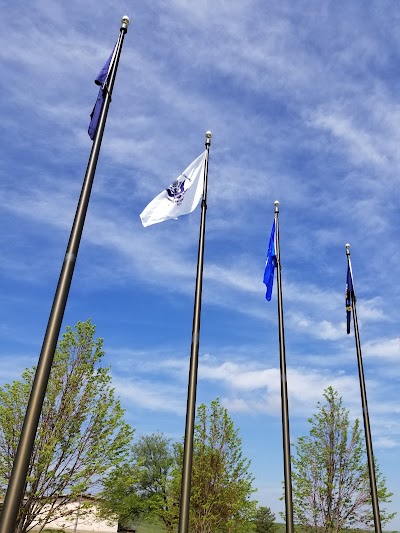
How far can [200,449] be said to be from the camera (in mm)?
28641

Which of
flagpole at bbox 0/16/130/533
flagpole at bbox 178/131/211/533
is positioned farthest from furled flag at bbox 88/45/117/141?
flagpole at bbox 178/131/211/533

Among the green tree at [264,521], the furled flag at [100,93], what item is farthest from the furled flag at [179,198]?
the green tree at [264,521]

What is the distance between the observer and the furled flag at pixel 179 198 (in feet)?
39.6

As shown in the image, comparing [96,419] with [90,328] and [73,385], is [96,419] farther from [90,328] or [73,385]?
[90,328]

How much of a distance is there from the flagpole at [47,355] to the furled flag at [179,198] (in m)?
2.67

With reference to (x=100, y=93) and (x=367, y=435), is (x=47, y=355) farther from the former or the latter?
(x=367, y=435)

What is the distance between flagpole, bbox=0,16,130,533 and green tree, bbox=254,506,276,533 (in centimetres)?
6354

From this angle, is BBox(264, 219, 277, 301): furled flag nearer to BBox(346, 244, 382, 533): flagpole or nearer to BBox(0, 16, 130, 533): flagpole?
BBox(346, 244, 382, 533): flagpole

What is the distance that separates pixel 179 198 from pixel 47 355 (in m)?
6.27

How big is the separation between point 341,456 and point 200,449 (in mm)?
8340

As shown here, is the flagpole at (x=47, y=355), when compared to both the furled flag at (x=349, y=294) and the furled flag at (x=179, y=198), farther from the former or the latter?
the furled flag at (x=349, y=294)

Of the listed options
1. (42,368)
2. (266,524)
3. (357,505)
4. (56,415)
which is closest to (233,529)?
(357,505)

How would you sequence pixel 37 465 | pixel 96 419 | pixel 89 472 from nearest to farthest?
pixel 37 465 → pixel 89 472 → pixel 96 419

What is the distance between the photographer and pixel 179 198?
1256 centimetres
